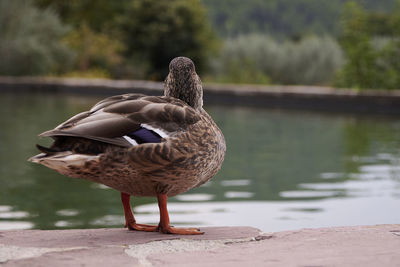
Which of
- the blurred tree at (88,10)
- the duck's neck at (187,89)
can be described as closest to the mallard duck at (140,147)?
the duck's neck at (187,89)

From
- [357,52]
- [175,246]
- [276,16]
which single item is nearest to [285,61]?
[357,52]

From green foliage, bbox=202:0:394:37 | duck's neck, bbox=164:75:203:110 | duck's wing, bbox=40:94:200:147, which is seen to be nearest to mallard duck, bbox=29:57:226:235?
duck's wing, bbox=40:94:200:147

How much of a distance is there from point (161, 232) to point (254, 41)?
77.0 feet

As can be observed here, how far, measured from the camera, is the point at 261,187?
6859 millimetres

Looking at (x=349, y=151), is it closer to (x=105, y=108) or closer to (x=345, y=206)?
(x=345, y=206)

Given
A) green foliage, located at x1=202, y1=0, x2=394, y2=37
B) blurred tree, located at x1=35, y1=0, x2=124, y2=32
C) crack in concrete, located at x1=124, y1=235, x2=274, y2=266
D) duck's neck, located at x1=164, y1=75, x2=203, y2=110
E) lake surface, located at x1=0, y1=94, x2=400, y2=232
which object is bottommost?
lake surface, located at x1=0, y1=94, x2=400, y2=232

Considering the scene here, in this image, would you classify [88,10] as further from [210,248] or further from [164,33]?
[210,248]

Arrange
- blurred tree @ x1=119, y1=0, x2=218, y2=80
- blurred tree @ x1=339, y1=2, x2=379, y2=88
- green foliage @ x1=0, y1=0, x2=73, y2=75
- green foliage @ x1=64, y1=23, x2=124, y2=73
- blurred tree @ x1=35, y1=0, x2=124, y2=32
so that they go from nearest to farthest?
blurred tree @ x1=339, y1=2, x2=379, y2=88
blurred tree @ x1=119, y1=0, x2=218, y2=80
green foliage @ x1=0, y1=0, x2=73, y2=75
green foliage @ x1=64, y1=23, x2=124, y2=73
blurred tree @ x1=35, y1=0, x2=124, y2=32

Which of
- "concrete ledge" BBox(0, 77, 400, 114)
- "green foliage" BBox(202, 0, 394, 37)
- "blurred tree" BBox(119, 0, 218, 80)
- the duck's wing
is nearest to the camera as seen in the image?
the duck's wing

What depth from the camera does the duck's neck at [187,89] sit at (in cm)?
300

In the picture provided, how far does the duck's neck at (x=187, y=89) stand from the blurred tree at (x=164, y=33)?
22.2 meters

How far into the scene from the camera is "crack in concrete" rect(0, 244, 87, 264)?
2.22 meters

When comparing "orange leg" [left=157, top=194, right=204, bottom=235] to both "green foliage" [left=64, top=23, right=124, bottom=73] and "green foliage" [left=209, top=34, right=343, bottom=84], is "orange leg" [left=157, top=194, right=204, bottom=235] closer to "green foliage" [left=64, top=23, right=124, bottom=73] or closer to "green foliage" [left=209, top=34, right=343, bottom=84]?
"green foliage" [left=209, top=34, right=343, bottom=84]

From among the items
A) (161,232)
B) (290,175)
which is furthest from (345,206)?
(161,232)
